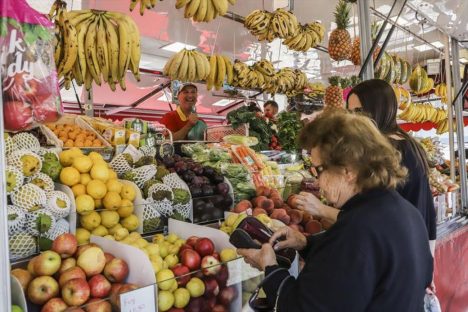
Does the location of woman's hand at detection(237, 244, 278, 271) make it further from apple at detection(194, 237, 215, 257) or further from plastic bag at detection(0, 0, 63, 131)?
plastic bag at detection(0, 0, 63, 131)

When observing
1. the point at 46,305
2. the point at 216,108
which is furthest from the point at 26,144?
the point at 216,108

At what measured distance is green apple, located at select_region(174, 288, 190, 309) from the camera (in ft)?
5.31

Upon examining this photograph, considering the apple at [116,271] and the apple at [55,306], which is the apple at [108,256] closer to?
the apple at [116,271]

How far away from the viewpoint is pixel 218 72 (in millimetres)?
4340

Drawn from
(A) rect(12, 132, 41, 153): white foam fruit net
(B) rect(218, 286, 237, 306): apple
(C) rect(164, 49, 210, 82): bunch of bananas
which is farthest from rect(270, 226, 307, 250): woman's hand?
(C) rect(164, 49, 210, 82): bunch of bananas

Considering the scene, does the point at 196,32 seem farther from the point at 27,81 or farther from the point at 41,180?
the point at 27,81

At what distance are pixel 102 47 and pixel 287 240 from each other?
5.13 feet

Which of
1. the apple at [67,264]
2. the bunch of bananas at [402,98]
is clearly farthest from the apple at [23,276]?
the bunch of bananas at [402,98]

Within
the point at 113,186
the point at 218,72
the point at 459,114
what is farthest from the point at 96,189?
the point at 459,114

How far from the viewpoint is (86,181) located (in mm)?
2195

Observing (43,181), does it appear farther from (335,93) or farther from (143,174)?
(335,93)

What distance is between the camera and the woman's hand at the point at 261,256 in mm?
1557

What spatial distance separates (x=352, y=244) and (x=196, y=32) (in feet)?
16.7

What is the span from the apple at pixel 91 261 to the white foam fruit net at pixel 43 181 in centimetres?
55
